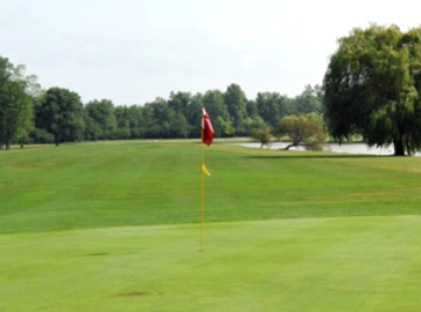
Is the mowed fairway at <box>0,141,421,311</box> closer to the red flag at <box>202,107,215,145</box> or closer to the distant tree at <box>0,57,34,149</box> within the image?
the red flag at <box>202,107,215,145</box>

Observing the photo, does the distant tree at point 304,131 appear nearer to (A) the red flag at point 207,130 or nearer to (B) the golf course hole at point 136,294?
(A) the red flag at point 207,130

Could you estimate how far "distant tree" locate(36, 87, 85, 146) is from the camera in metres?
182

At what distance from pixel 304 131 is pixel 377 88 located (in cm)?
5480

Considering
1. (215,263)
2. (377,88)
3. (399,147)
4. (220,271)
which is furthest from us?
(399,147)

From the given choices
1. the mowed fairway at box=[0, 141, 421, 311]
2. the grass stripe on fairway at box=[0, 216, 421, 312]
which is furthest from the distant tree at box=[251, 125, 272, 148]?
the grass stripe on fairway at box=[0, 216, 421, 312]

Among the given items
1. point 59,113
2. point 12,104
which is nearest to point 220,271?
point 12,104

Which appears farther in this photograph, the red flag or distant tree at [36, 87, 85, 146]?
distant tree at [36, 87, 85, 146]

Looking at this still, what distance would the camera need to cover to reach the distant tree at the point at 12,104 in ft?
461

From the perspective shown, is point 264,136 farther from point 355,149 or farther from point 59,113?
point 59,113

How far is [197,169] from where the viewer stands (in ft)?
176

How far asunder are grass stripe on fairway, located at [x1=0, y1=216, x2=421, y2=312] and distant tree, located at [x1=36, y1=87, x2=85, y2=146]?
561ft

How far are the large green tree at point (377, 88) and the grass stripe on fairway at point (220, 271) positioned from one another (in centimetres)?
5345

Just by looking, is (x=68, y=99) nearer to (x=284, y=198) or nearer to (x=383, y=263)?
(x=284, y=198)

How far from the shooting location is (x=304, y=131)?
123000mm
